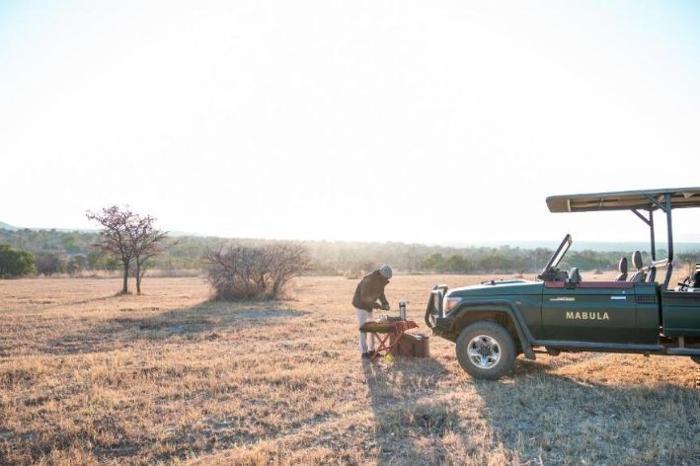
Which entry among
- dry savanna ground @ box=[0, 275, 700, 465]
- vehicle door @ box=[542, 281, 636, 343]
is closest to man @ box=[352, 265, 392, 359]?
dry savanna ground @ box=[0, 275, 700, 465]

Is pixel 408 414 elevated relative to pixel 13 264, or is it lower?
lower

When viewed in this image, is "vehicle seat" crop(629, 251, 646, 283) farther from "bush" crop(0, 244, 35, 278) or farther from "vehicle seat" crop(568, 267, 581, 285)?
"bush" crop(0, 244, 35, 278)

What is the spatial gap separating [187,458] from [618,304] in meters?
5.75

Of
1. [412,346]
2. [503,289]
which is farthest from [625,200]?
[412,346]

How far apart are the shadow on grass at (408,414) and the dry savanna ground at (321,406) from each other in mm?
22

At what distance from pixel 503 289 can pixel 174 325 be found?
9.86m

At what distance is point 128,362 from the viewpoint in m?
10.4

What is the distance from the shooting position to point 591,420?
6711 millimetres

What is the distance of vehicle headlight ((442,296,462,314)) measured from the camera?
894cm

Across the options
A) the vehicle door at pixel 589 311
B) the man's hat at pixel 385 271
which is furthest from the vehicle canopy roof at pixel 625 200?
the man's hat at pixel 385 271

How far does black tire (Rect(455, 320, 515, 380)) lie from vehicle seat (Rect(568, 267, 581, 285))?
1.20 m

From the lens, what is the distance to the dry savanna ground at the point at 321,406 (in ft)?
19.3

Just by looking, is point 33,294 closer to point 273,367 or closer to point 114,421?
point 273,367

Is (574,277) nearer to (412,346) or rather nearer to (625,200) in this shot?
(625,200)
